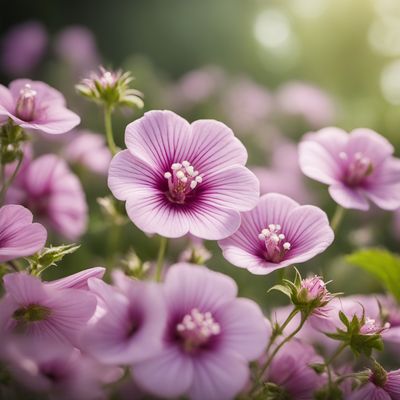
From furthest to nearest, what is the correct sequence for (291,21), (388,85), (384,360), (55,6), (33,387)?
1. (55,6)
2. (291,21)
3. (388,85)
4. (384,360)
5. (33,387)

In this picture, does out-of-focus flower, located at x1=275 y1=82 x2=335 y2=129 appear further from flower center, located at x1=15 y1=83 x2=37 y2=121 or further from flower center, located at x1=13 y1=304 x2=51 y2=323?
flower center, located at x1=13 y1=304 x2=51 y2=323

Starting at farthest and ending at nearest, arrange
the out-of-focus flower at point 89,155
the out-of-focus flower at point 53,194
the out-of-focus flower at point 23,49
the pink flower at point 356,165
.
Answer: the out-of-focus flower at point 23,49
the out-of-focus flower at point 89,155
the out-of-focus flower at point 53,194
the pink flower at point 356,165

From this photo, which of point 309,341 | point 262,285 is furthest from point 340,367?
point 262,285

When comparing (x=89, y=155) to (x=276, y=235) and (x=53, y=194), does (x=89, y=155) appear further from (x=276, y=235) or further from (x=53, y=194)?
(x=276, y=235)

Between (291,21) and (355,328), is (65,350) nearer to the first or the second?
(355,328)

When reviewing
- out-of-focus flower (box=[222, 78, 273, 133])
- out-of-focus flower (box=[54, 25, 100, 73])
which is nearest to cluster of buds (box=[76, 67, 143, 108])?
out-of-focus flower (box=[222, 78, 273, 133])

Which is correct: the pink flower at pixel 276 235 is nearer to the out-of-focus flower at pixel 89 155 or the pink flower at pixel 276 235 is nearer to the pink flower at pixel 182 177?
the pink flower at pixel 182 177

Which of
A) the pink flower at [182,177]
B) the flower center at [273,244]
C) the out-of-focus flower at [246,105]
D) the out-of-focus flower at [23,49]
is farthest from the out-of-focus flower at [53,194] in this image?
the out-of-focus flower at [23,49]
